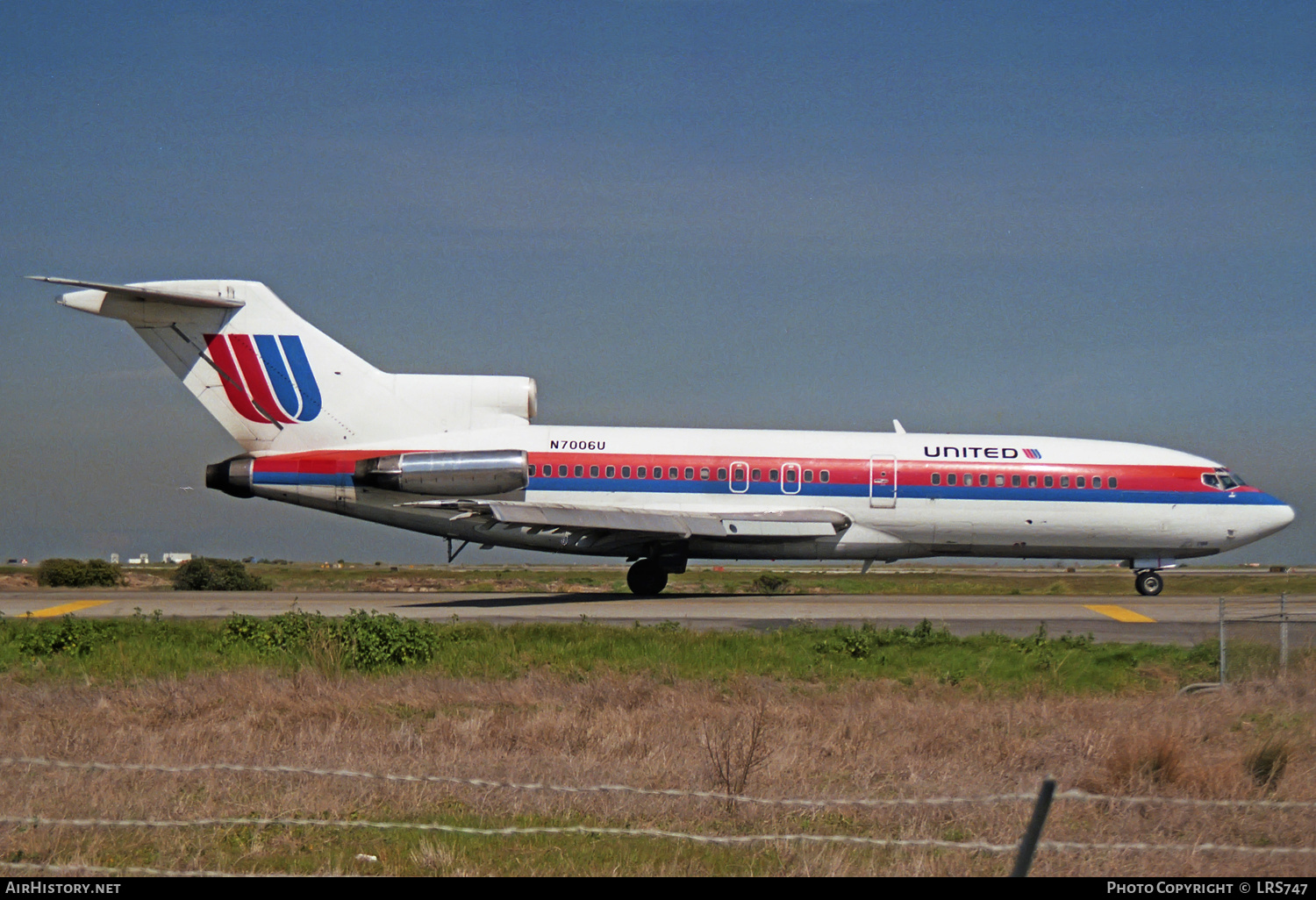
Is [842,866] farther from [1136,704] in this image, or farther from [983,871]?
[1136,704]

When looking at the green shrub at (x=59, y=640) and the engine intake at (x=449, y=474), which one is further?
the engine intake at (x=449, y=474)

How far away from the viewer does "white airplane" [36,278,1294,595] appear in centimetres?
2789

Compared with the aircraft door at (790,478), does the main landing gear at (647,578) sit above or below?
below

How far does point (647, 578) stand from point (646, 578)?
2 cm

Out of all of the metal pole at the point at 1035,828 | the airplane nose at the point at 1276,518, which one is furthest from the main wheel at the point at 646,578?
the metal pole at the point at 1035,828

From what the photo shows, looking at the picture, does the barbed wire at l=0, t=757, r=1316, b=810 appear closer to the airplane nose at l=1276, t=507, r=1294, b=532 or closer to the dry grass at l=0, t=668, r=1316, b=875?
the dry grass at l=0, t=668, r=1316, b=875

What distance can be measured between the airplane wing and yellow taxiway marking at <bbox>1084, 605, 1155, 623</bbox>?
6170mm

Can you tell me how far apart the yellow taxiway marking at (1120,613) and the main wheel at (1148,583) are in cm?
513

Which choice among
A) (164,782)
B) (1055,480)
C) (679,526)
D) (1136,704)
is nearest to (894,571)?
(1055,480)

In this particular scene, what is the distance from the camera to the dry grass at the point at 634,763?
7.38m

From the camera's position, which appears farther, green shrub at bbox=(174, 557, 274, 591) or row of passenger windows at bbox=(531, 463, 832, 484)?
green shrub at bbox=(174, 557, 274, 591)

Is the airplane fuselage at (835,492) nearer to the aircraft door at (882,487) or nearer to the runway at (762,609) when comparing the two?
the aircraft door at (882,487)

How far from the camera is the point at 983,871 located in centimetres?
714

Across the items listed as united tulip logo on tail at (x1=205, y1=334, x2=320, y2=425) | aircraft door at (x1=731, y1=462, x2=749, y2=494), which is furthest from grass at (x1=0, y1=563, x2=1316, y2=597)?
united tulip logo on tail at (x1=205, y1=334, x2=320, y2=425)
